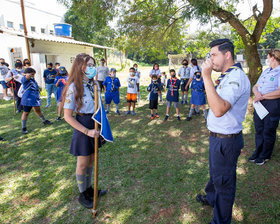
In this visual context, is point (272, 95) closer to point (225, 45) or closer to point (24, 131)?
point (225, 45)

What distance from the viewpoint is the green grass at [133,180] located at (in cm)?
288

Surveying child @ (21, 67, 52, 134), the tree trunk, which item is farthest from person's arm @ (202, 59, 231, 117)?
the tree trunk

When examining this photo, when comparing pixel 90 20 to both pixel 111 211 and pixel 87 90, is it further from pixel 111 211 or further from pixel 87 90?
pixel 111 211

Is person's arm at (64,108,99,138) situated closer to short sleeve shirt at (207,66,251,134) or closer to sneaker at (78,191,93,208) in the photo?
sneaker at (78,191,93,208)

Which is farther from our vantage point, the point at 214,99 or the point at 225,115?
the point at 225,115

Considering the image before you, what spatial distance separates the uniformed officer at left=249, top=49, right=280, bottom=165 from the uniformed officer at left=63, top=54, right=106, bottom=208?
305 cm

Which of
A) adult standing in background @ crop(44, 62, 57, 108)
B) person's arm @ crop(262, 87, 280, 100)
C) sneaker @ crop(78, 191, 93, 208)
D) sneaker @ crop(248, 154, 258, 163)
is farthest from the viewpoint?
adult standing in background @ crop(44, 62, 57, 108)

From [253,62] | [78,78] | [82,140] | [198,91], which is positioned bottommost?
[82,140]

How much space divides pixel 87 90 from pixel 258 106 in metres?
3.09

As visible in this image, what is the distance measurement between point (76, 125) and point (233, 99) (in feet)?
5.92

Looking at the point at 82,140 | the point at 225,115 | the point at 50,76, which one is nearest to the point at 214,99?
the point at 225,115

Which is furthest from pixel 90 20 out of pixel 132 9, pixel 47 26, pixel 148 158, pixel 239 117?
pixel 47 26

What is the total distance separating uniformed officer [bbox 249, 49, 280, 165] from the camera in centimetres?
348

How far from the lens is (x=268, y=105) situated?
12.1 feet
